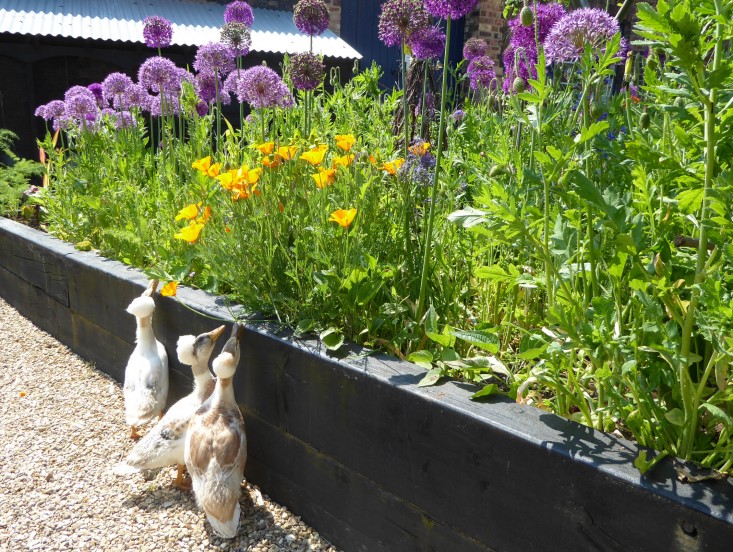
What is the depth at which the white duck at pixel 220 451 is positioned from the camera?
1.98 metres

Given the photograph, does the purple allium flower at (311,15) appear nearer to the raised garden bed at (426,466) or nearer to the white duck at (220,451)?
the raised garden bed at (426,466)

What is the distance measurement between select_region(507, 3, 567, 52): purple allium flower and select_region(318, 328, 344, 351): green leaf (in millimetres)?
1133

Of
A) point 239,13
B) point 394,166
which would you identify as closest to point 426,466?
point 394,166

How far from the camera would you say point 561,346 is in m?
1.34

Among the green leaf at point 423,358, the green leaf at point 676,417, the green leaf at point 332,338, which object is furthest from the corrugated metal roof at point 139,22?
the green leaf at point 676,417

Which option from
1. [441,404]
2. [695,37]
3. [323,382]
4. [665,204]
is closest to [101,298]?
[323,382]

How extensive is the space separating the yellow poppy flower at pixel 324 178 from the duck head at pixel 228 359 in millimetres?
584

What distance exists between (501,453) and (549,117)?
82 centimetres

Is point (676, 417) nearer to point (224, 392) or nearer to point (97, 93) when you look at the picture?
point (224, 392)

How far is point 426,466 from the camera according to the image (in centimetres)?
167

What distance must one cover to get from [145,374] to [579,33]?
197 cm

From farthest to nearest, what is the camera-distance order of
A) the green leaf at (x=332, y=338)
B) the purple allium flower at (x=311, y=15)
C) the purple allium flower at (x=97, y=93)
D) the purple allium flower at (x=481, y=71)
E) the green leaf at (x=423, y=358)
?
1. the purple allium flower at (x=97, y=93)
2. the purple allium flower at (x=481, y=71)
3. the purple allium flower at (x=311, y=15)
4. the green leaf at (x=332, y=338)
5. the green leaf at (x=423, y=358)

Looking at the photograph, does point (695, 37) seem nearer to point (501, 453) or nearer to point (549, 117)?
point (549, 117)

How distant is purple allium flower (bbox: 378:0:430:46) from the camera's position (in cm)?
208
